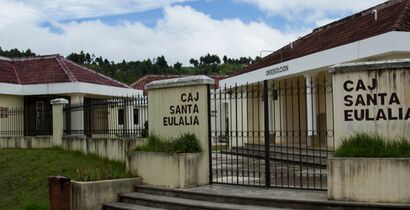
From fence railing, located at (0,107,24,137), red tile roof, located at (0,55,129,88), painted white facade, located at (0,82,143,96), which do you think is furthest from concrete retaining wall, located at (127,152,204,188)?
red tile roof, located at (0,55,129,88)

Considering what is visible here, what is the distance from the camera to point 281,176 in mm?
11727

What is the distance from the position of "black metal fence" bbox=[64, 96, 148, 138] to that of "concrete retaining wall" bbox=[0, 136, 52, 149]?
51.0 inches

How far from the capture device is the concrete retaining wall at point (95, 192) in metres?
11.4

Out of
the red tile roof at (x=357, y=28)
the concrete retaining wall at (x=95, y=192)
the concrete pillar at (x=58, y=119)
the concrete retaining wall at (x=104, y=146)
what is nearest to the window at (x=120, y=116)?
the concrete retaining wall at (x=104, y=146)

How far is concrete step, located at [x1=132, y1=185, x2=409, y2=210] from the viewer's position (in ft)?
27.9

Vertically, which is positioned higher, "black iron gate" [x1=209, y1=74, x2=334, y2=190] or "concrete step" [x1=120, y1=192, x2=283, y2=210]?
"black iron gate" [x1=209, y1=74, x2=334, y2=190]

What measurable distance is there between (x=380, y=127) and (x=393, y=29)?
643 cm

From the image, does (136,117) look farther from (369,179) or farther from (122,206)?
(369,179)

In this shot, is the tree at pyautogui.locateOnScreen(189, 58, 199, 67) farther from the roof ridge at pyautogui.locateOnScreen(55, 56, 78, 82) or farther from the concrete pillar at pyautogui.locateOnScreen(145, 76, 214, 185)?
the concrete pillar at pyautogui.locateOnScreen(145, 76, 214, 185)

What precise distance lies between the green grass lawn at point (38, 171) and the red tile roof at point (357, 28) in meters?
8.14

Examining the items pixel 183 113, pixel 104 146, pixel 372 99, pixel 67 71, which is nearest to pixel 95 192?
pixel 183 113

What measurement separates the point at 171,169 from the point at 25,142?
12257mm

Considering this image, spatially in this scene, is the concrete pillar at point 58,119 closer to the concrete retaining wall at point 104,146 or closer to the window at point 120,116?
the concrete retaining wall at point 104,146

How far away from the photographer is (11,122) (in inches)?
1009
